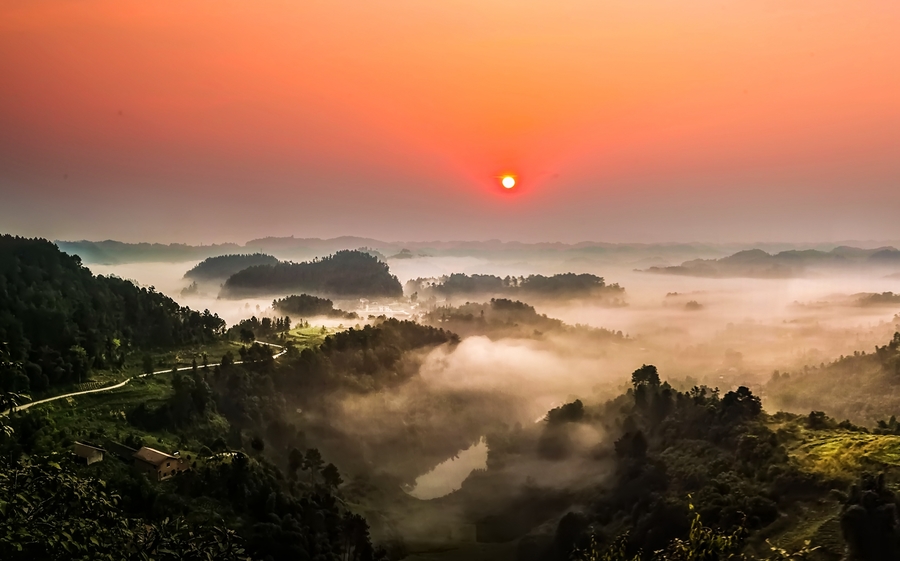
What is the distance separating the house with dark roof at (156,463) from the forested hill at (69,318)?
82.4ft

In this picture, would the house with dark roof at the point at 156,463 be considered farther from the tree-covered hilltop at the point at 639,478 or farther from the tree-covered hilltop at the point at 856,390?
the tree-covered hilltop at the point at 856,390

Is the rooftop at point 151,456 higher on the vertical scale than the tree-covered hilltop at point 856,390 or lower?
higher

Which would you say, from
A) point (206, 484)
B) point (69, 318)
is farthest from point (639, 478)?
point (69, 318)

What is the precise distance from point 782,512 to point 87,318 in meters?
130

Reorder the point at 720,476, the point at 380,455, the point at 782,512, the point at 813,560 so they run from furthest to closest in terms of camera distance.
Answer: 1. the point at 380,455
2. the point at 720,476
3. the point at 782,512
4. the point at 813,560

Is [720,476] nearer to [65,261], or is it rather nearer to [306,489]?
[306,489]

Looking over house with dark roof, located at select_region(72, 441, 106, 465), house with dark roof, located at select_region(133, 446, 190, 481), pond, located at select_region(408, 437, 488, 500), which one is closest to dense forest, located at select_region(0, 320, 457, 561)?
house with dark roof, located at select_region(133, 446, 190, 481)

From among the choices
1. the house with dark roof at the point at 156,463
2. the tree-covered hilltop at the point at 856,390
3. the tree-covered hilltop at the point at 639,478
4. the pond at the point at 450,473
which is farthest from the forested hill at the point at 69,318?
the tree-covered hilltop at the point at 856,390

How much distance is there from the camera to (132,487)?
69625 mm

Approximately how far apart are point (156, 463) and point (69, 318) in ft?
204

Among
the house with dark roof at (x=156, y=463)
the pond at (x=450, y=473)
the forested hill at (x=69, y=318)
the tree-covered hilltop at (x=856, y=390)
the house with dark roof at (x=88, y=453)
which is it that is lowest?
the pond at (x=450, y=473)

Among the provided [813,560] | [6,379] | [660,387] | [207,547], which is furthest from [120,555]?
→ [660,387]

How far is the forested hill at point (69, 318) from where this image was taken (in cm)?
10675

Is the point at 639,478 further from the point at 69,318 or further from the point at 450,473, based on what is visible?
the point at 69,318
